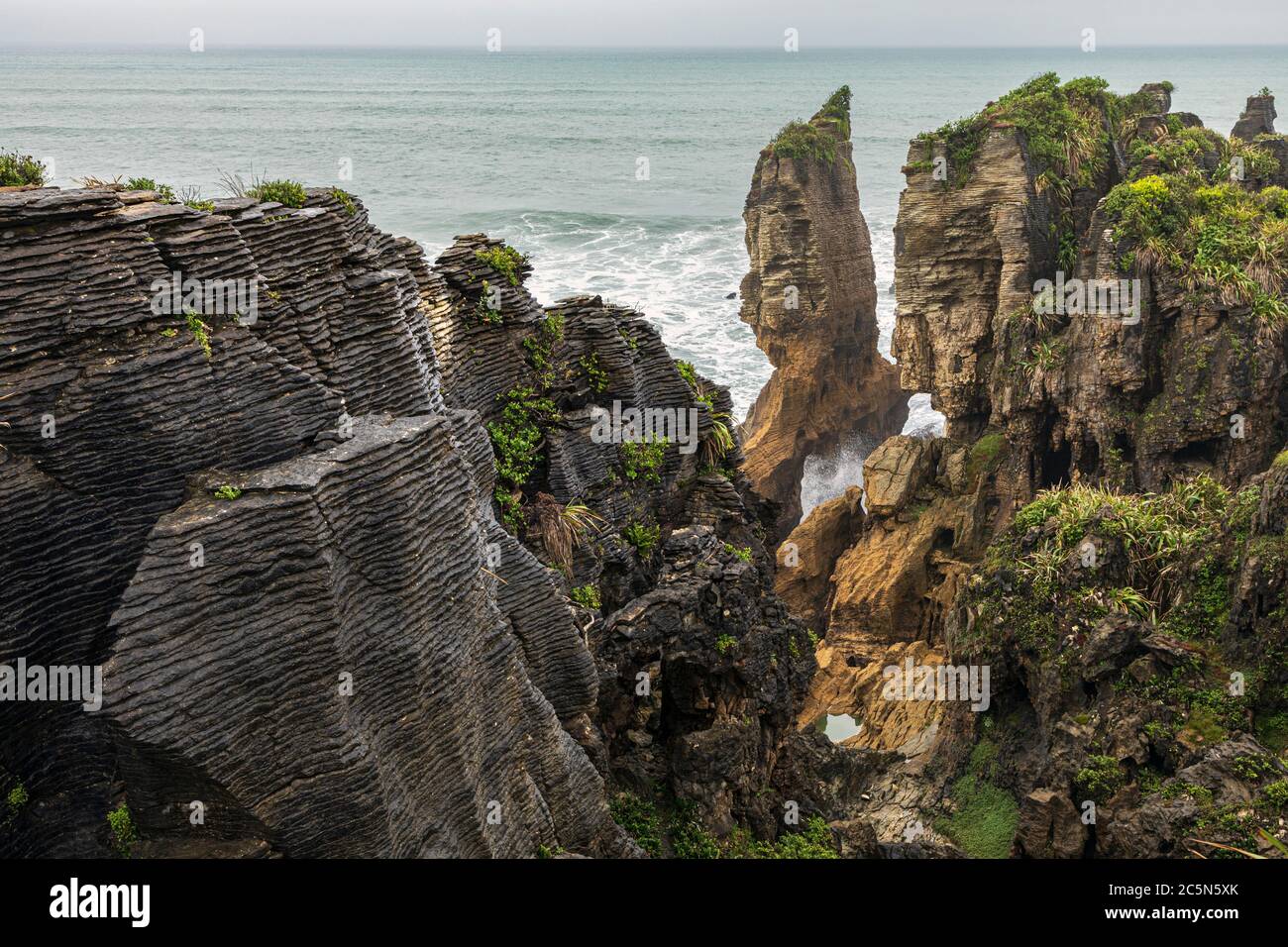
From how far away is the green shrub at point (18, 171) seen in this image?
9899 mm

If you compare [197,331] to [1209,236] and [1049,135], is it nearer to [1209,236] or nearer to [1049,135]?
[1209,236]

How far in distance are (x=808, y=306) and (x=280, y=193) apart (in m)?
29.6

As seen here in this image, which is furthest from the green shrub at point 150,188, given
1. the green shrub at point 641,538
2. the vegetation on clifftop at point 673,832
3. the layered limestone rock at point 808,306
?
the layered limestone rock at point 808,306

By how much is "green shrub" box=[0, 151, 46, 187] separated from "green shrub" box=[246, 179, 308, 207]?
2.00 m

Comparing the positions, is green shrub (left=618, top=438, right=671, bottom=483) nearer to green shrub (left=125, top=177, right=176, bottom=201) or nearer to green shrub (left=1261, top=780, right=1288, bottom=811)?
green shrub (left=125, top=177, right=176, bottom=201)

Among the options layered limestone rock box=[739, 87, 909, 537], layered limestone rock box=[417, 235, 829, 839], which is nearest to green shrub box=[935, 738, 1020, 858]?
layered limestone rock box=[417, 235, 829, 839]

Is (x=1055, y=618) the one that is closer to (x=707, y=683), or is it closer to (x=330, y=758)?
(x=707, y=683)

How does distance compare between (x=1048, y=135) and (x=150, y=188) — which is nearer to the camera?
(x=150, y=188)

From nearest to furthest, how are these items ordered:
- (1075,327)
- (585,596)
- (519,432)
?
(585,596) < (519,432) < (1075,327)

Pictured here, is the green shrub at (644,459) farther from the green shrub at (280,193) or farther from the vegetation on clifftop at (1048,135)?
the vegetation on clifftop at (1048,135)

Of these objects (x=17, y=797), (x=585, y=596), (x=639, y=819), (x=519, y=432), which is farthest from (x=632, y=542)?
(x=17, y=797)

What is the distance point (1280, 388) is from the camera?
24547 mm

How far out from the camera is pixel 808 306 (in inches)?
1534

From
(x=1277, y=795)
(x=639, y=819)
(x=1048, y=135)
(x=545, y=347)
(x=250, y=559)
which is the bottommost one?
(x=639, y=819)
